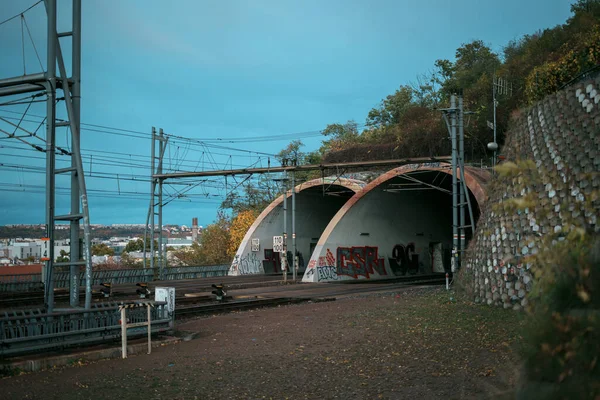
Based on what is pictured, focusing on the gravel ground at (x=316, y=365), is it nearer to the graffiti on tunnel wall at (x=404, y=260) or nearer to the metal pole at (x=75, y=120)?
the metal pole at (x=75, y=120)

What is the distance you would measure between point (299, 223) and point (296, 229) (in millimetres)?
538

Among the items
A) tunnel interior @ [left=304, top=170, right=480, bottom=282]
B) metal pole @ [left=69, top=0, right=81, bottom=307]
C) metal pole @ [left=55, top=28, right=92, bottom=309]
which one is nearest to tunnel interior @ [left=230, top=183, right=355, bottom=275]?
tunnel interior @ [left=304, top=170, right=480, bottom=282]

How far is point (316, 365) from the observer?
10727 millimetres

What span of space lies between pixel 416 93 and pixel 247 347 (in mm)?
61759

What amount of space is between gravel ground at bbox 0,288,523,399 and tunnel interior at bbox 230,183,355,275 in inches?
1117

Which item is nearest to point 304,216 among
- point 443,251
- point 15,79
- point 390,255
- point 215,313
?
point 390,255

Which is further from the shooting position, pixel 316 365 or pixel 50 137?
pixel 50 137

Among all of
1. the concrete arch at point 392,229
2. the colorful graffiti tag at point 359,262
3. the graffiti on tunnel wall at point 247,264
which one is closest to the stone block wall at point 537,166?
the concrete arch at point 392,229

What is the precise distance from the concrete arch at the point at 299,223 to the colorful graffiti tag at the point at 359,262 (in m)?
4.84

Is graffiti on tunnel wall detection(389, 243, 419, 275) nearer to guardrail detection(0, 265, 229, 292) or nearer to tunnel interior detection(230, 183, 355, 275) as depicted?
tunnel interior detection(230, 183, 355, 275)

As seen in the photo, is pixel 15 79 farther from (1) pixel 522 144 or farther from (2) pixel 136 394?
(1) pixel 522 144

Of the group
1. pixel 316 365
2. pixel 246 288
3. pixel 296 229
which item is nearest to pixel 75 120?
pixel 316 365

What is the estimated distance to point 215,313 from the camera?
21078mm

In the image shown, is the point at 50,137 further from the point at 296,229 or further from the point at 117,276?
the point at 296,229
